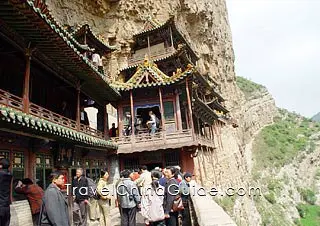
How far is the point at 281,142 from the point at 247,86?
62.9 ft

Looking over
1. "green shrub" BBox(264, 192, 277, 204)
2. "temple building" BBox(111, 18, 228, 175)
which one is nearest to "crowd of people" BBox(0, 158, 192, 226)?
"temple building" BBox(111, 18, 228, 175)

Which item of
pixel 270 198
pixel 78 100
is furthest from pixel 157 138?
pixel 270 198

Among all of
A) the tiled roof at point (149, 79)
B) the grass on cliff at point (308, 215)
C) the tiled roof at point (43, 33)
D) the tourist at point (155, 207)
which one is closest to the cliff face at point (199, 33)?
the tiled roof at point (149, 79)

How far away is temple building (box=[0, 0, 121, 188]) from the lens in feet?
23.0

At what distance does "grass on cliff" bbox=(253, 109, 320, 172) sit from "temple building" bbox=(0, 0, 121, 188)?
4630 cm

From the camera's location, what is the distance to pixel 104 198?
24.1 ft

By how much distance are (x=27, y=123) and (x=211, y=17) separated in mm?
30970

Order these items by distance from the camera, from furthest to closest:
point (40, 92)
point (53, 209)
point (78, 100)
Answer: point (40, 92)
point (78, 100)
point (53, 209)

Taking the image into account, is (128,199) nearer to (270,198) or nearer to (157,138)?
(157,138)

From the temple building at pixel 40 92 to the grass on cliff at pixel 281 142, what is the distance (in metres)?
46.3

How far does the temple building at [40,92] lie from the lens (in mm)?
6996

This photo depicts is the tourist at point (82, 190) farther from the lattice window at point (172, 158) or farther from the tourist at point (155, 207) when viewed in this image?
the lattice window at point (172, 158)

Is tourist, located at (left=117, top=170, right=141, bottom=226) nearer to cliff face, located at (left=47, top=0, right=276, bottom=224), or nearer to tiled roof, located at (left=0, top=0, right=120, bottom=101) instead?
tiled roof, located at (left=0, top=0, right=120, bottom=101)

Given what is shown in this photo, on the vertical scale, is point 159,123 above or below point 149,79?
below
